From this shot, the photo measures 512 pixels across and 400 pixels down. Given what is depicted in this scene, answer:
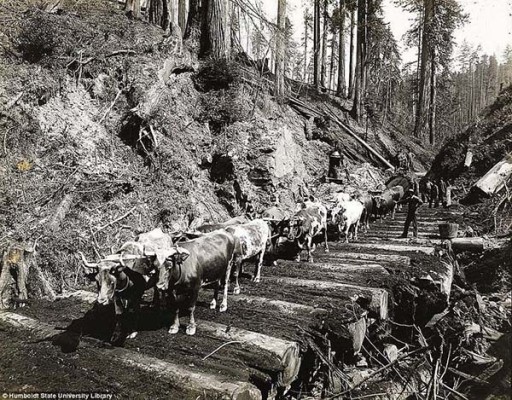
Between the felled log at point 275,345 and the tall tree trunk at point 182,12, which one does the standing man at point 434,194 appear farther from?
the felled log at point 275,345

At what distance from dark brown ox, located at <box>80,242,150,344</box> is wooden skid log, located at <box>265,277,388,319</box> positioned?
316 centimetres

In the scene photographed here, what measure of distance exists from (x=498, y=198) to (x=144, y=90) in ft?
35.7

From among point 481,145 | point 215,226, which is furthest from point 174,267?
point 481,145

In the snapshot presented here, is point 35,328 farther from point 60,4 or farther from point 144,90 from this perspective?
point 60,4

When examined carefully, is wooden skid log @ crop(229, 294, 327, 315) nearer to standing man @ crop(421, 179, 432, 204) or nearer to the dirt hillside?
the dirt hillside

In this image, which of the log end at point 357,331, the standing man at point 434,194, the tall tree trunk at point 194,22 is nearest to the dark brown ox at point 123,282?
the log end at point 357,331

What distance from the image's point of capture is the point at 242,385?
13.1 ft

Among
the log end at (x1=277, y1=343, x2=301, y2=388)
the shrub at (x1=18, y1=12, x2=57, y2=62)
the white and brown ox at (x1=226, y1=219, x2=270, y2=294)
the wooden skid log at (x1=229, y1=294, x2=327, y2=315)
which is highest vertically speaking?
the shrub at (x1=18, y1=12, x2=57, y2=62)

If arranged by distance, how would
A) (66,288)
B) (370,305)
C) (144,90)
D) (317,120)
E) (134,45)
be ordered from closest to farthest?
1. (370,305)
2. (66,288)
3. (144,90)
4. (134,45)
5. (317,120)

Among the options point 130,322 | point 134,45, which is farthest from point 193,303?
point 134,45

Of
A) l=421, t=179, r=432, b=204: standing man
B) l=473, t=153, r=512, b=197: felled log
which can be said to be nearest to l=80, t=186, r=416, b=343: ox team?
l=473, t=153, r=512, b=197: felled log

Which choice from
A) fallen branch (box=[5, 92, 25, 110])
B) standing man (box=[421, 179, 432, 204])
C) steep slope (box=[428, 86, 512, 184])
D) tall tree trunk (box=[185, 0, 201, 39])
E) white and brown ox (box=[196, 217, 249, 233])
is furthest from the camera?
standing man (box=[421, 179, 432, 204])

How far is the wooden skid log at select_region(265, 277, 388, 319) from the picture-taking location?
6617 mm

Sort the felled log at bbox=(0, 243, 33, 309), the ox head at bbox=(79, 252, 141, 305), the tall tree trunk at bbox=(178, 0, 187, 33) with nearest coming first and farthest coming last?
the ox head at bbox=(79, 252, 141, 305)
the felled log at bbox=(0, 243, 33, 309)
the tall tree trunk at bbox=(178, 0, 187, 33)
